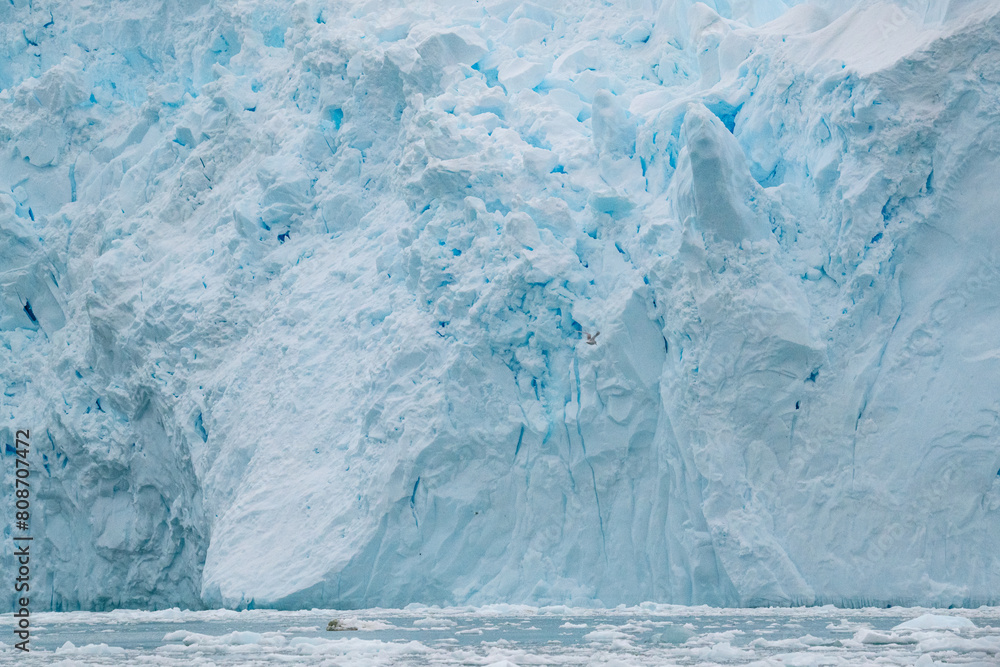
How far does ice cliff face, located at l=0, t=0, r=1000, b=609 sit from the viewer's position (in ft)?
33.3

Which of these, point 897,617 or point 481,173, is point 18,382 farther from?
point 897,617

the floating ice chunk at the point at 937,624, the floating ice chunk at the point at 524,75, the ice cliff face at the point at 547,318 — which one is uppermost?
the floating ice chunk at the point at 524,75

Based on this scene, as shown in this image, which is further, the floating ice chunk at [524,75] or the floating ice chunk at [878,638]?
the floating ice chunk at [524,75]

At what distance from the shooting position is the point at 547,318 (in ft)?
36.8

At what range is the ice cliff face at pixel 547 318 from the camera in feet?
33.3

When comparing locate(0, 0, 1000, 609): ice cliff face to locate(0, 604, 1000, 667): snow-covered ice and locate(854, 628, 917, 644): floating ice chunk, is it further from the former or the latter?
locate(854, 628, 917, 644): floating ice chunk

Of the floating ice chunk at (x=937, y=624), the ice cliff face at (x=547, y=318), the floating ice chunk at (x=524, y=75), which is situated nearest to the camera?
the floating ice chunk at (x=937, y=624)

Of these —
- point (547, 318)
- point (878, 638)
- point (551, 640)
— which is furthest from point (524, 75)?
point (878, 638)

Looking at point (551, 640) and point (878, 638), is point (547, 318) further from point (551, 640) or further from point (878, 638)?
point (878, 638)

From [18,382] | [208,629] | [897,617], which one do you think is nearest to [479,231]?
[208,629]

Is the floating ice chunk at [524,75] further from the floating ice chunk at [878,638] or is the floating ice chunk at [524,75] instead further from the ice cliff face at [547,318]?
the floating ice chunk at [878,638]

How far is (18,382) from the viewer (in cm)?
1563

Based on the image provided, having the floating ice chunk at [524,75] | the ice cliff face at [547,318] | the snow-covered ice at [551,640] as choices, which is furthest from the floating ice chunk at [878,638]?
the floating ice chunk at [524,75]

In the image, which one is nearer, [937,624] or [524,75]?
[937,624]
